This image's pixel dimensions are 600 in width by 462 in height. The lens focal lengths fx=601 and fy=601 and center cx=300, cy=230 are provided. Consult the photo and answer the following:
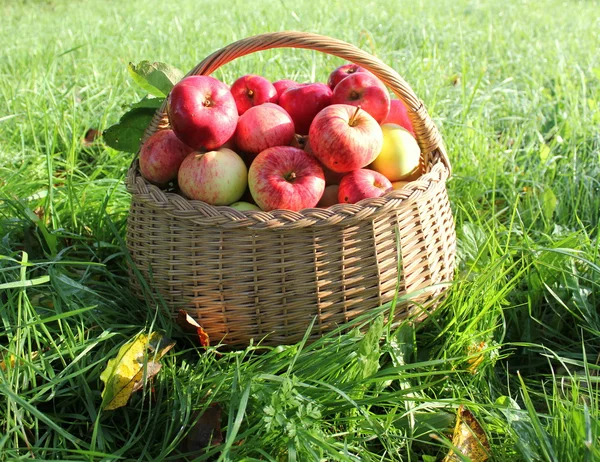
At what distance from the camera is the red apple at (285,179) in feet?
5.48

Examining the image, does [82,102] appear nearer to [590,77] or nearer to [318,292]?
[318,292]

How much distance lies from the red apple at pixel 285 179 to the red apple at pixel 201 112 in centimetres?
14

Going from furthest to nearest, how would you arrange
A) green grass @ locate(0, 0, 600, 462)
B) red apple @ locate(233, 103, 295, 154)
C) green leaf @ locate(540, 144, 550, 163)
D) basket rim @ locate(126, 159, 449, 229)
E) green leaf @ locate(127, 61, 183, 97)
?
green leaf @ locate(540, 144, 550, 163)
green leaf @ locate(127, 61, 183, 97)
red apple @ locate(233, 103, 295, 154)
basket rim @ locate(126, 159, 449, 229)
green grass @ locate(0, 0, 600, 462)

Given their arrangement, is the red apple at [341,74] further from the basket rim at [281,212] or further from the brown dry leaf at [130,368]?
the brown dry leaf at [130,368]

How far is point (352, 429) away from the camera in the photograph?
4.70 feet

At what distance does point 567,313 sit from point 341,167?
2.86 feet

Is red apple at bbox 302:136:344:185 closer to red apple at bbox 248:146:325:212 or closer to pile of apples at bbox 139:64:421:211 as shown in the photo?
pile of apples at bbox 139:64:421:211

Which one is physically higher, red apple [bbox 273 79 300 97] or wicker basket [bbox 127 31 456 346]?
red apple [bbox 273 79 300 97]

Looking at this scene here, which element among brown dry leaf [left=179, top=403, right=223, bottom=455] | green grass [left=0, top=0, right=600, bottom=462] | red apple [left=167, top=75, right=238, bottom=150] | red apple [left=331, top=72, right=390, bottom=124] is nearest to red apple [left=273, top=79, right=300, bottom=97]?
red apple [left=331, top=72, right=390, bottom=124]

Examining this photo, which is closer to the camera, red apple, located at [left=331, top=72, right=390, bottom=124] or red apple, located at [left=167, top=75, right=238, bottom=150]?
red apple, located at [left=167, top=75, right=238, bottom=150]

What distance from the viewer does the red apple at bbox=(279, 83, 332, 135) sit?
6.40 feet

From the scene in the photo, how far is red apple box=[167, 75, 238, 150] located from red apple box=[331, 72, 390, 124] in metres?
0.37

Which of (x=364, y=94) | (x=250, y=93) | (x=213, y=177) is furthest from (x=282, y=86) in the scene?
(x=213, y=177)

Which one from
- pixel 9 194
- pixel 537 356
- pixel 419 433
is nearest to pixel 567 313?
pixel 537 356
